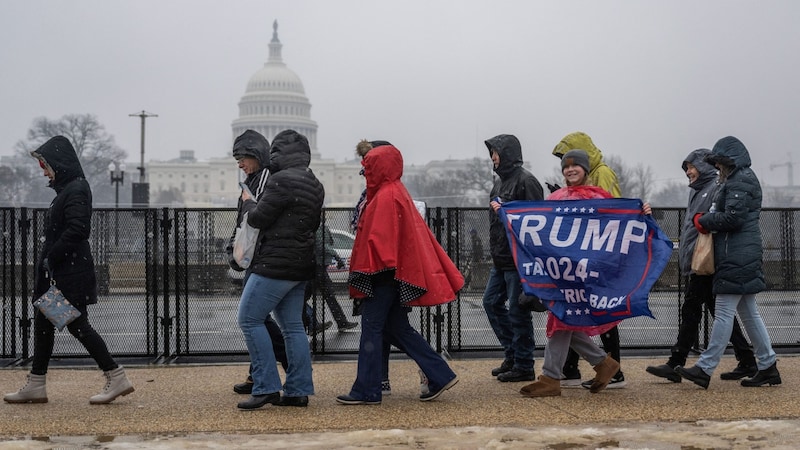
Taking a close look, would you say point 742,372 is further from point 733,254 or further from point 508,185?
point 508,185

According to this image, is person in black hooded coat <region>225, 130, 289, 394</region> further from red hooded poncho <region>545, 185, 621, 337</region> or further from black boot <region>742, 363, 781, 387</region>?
black boot <region>742, 363, 781, 387</region>

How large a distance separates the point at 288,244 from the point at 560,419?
6.45ft

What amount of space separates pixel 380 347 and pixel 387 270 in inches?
19.8

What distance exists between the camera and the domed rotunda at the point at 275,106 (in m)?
138

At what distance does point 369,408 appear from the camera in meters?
6.66

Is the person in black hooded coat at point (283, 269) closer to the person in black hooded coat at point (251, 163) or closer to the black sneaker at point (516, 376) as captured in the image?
the person in black hooded coat at point (251, 163)

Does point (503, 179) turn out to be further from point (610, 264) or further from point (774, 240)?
point (774, 240)

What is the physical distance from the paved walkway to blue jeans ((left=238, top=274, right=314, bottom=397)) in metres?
0.18

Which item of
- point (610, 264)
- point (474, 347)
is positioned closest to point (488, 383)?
point (610, 264)

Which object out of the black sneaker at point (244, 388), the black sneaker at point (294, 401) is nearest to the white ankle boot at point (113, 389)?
the black sneaker at point (244, 388)

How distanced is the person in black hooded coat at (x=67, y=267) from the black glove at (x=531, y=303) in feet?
8.77

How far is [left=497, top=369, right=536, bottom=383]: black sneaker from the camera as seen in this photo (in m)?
7.75

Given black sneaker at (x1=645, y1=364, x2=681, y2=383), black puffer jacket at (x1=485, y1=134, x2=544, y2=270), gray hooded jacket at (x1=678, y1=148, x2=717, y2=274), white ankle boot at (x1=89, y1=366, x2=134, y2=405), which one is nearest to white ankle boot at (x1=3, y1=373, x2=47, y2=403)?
white ankle boot at (x1=89, y1=366, x2=134, y2=405)

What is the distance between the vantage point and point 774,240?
1005 centimetres
